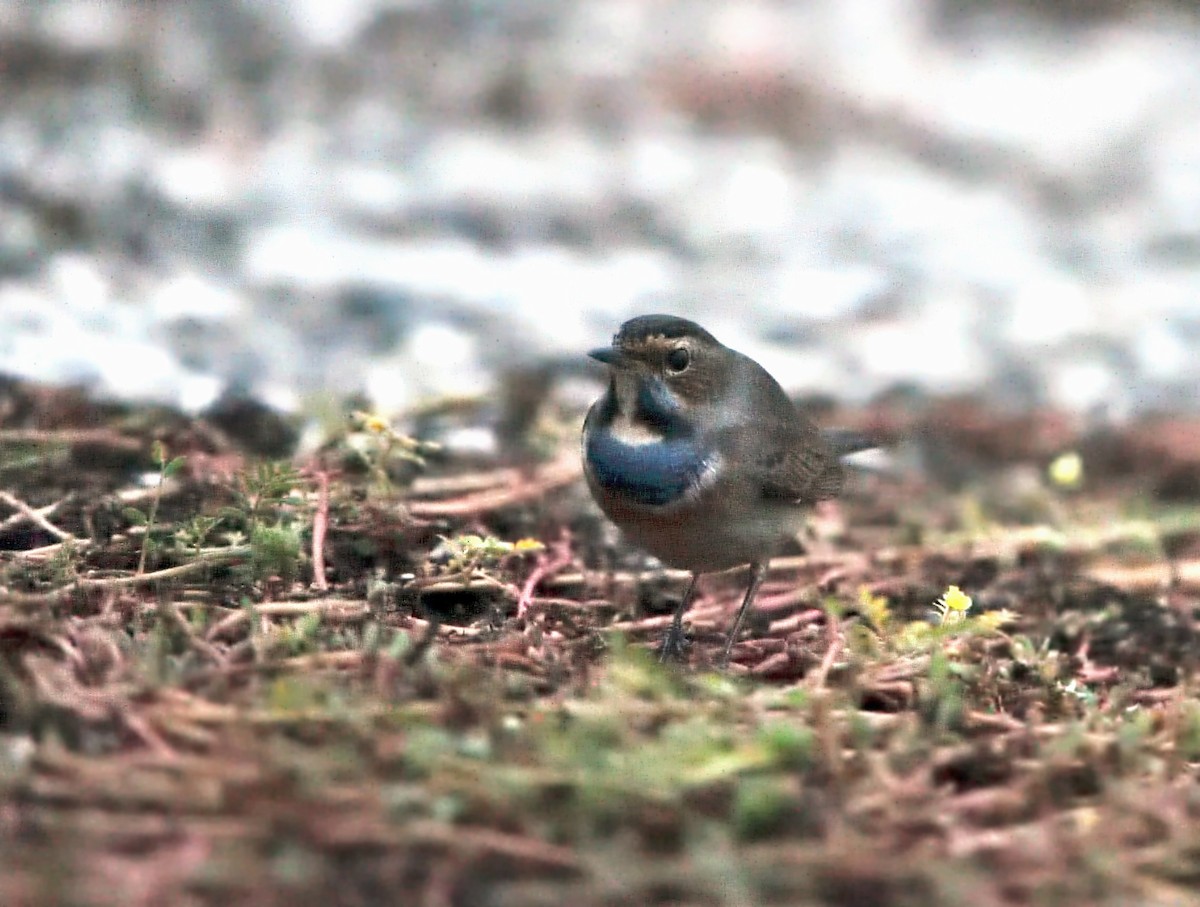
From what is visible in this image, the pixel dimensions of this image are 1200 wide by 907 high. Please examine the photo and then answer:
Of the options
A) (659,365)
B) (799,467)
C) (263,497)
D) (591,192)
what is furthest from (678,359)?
(591,192)

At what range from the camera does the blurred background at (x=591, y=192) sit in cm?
796

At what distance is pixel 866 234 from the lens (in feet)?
32.5

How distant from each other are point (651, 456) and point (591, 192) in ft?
17.9

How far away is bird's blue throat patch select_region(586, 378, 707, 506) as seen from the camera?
4695 mm

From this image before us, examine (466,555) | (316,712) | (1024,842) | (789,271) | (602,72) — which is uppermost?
(602,72)

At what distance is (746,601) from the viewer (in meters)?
4.97

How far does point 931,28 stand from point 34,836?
10216 mm

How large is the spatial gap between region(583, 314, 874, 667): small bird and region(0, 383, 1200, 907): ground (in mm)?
281

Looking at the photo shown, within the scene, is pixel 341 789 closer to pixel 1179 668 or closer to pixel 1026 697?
pixel 1026 697

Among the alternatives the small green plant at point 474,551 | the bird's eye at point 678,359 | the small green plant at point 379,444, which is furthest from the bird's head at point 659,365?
the small green plant at point 379,444

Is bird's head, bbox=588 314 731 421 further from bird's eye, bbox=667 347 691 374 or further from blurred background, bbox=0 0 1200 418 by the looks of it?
blurred background, bbox=0 0 1200 418

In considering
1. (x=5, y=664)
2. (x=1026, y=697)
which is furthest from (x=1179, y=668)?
(x=5, y=664)

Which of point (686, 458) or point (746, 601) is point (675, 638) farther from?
point (686, 458)

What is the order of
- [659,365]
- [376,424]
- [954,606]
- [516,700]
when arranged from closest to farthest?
[516,700]
[954,606]
[659,365]
[376,424]
